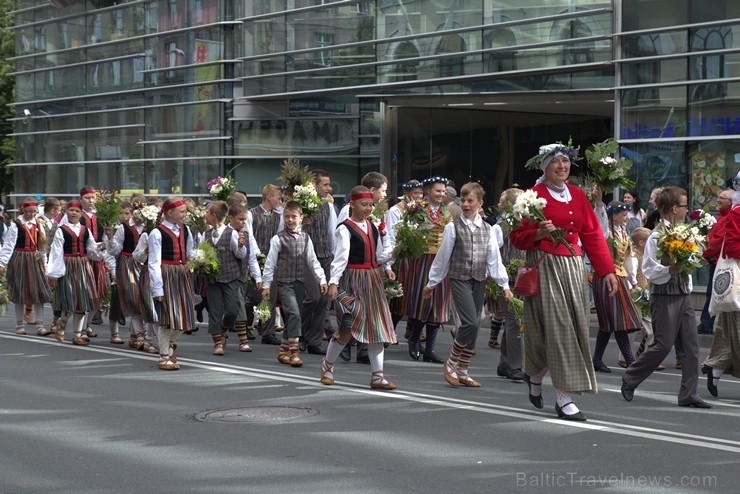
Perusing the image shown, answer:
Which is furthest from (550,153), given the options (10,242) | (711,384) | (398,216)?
(10,242)

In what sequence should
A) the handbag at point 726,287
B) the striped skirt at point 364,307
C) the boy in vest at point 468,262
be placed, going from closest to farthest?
the handbag at point 726,287 < the striped skirt at point 364,307 < the boy in vest at point 468,262

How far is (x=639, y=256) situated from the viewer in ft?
40.2

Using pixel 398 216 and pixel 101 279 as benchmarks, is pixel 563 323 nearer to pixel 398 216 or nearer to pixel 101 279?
pixel 398 216

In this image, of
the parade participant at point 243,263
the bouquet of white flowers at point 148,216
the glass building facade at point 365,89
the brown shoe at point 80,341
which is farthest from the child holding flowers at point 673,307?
the glass building facade at point 365,89

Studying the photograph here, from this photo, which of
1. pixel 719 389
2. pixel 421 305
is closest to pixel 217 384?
pixel 421 305

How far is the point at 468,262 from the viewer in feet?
35.1

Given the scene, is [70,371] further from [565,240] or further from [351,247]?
[565,240]

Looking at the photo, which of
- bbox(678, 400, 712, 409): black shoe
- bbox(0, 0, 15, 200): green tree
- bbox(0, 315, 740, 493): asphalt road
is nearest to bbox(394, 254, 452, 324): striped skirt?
bbox(0, 315, 740, 493): asphalt road

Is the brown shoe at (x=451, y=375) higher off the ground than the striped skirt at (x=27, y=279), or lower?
lower

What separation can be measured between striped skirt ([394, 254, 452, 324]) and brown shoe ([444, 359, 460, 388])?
1762 mm

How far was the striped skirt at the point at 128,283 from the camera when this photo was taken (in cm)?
1340

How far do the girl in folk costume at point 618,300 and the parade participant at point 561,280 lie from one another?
106 inches

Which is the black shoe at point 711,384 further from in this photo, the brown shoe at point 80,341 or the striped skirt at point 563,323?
the brown shoe at point 80,341

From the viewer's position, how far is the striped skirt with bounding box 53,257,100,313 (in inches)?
569
